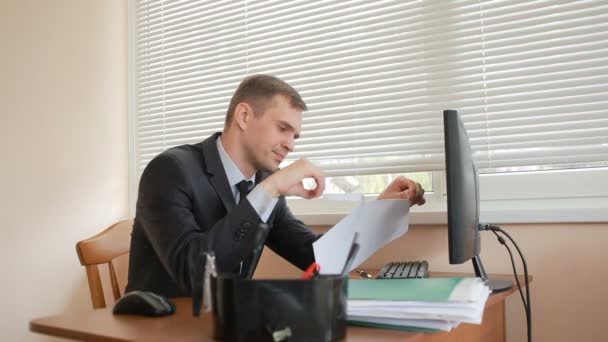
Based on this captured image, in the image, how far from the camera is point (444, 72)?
1735 millimetres

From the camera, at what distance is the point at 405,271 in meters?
1.32

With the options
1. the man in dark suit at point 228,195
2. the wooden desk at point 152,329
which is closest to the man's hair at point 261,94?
the man in dark suit at point 228,195

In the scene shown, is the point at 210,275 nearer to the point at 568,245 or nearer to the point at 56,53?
the point at 568,245

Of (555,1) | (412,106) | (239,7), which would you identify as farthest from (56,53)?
(555,1)

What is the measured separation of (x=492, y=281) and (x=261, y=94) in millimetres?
790

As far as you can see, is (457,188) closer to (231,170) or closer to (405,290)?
(405,290)

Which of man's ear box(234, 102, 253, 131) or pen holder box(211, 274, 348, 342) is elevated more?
man's ear box(234, 102, 253, 131)

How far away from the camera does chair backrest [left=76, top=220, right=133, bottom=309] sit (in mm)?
1634

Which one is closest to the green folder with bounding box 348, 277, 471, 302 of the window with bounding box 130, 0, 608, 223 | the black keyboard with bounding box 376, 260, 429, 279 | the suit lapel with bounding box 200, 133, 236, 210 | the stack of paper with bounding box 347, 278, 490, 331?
the stack of paper with bounding box 347, 278, 490, 331

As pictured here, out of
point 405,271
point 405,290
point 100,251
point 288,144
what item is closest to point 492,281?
point 405,271

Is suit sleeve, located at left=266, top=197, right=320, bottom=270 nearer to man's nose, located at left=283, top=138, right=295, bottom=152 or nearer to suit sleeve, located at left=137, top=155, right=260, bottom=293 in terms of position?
man's nose, located at left=283, top=138, right=295, bottom=152

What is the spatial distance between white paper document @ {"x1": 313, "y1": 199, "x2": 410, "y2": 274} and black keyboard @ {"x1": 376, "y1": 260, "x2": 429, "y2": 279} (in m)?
0.07

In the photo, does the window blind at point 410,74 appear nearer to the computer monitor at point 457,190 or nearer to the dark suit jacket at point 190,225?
the dark suit jacket at point 190,225

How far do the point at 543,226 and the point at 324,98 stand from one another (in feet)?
2.79
